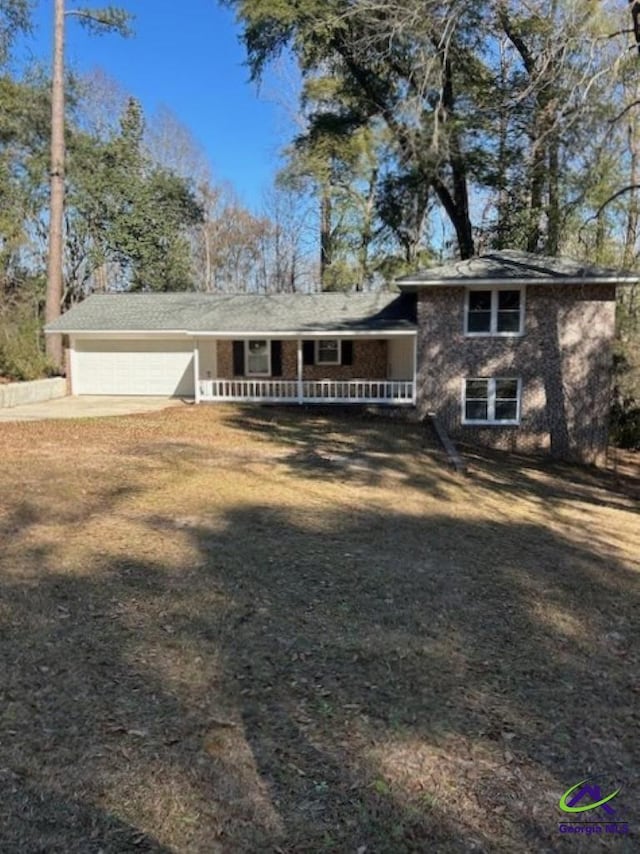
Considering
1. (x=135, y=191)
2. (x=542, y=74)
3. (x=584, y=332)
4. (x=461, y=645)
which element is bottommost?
(x=461, y=645)

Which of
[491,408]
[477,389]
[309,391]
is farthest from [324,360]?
[491,408]

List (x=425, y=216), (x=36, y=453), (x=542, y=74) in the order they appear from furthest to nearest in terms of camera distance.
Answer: (x=425, y=216) < (x=542, y=74) < (x=36, y=453)

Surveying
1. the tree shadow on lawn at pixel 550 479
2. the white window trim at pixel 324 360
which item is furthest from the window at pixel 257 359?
the tree shadow on lawn at pixel 550 479

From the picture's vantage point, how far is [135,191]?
30359 mm

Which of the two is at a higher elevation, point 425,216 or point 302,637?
point 425,216

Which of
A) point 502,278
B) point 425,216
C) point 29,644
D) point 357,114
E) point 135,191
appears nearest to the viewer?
point 29,644

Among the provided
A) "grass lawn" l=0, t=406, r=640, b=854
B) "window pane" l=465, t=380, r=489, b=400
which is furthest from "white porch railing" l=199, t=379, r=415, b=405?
"grass lawn" l=0, t=406, r=640, b=854

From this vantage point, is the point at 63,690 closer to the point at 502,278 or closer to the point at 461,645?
the point at 461,645

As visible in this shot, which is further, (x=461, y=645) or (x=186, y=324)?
(x=186, y=324)

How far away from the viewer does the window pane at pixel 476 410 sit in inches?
745

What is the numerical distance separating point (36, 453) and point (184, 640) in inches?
307

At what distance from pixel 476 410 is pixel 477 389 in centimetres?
59

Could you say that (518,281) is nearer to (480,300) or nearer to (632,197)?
(480,300)

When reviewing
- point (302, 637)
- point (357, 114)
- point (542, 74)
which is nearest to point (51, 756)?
point (302, 637)
